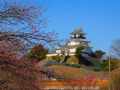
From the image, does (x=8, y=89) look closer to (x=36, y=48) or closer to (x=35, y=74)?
(x=35, y=74)

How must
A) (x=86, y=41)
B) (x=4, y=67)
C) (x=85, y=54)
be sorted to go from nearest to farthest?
(x=4, y=67)
(x=85, y=54)
(x=86, y=41)

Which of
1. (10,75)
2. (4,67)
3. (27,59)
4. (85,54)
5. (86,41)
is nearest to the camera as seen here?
(4,67)

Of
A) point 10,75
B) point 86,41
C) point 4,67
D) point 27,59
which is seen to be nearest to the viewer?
point 4,67

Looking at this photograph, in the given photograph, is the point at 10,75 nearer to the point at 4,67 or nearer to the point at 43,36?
the point at 4,67

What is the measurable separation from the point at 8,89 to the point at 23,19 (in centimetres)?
198

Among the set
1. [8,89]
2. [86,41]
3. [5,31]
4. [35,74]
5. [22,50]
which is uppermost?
[86,41]

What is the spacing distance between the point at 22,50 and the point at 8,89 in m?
1.31

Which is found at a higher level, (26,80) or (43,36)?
(43,36)

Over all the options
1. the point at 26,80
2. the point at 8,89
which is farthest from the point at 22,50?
the point at 8,89

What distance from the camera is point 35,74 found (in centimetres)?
649

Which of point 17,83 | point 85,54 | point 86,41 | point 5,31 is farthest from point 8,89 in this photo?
point 86,41

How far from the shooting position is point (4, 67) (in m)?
6.00

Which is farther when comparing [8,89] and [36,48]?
[8,89]

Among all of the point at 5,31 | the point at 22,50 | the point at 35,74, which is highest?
the point at 5,31
